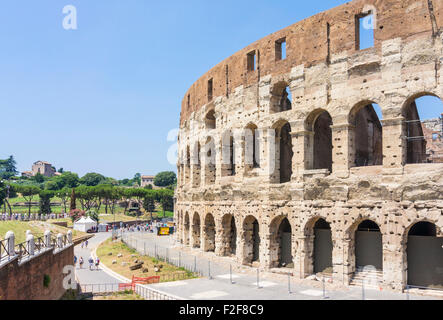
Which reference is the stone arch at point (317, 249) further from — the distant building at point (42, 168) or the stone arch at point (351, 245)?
the distant building at point (42, 168)

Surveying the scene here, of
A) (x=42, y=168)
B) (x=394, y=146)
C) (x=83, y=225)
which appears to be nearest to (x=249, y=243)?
(x=394, y=146)

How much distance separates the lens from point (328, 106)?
20.2 m

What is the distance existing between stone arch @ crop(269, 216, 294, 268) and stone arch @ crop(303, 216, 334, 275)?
1.52 m

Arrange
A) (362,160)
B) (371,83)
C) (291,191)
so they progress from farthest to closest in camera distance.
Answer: (362,160), (291,191), (371,83)

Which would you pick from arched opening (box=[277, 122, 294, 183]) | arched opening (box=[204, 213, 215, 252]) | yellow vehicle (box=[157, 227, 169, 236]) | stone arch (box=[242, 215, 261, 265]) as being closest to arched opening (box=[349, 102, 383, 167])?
arched opening (box=[277, 122, 294, 183])

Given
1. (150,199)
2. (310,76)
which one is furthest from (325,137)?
(150,199)

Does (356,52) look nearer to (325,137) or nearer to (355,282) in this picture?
(325,137)

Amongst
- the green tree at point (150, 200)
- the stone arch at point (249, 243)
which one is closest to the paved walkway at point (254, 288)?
the stone arch at point (249, 243)

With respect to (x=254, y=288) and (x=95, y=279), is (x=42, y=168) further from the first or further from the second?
(x=254, y=288)

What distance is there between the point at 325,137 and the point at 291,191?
6086 millimetres

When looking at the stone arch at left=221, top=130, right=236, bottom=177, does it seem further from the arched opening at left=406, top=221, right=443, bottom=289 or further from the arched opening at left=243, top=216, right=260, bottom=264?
the arched opening at left=406, top=221, right=443, bottom=289

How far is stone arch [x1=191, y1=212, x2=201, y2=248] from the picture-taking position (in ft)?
103

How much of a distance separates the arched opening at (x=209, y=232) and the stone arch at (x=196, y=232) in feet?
7.36

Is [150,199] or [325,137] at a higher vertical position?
[325,137]
